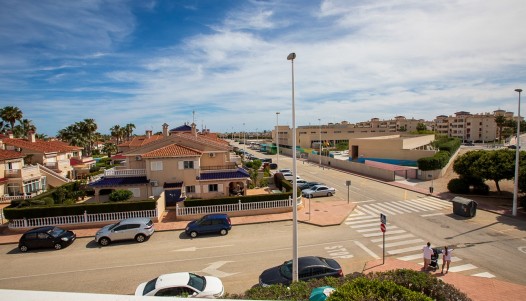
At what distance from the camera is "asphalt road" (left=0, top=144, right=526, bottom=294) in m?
15.0

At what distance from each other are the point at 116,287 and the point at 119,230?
244 inches

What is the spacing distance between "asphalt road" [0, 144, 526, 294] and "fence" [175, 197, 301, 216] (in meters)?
2.51

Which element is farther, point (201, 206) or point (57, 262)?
point (201, 206)

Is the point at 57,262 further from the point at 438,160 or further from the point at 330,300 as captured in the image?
the point at 438,160

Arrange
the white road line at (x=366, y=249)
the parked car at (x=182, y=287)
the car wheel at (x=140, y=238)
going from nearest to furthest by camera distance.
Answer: the parked car at (x=182, y=287) < the white road line at (x=366, y=249) < the car wheel at (x=140, y=238)

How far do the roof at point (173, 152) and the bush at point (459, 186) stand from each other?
27.7 metres

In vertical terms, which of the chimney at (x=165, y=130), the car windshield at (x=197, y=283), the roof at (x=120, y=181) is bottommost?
the car windshield at (x=197, y=283)

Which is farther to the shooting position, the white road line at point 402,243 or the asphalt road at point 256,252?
the white road line at point 402,243

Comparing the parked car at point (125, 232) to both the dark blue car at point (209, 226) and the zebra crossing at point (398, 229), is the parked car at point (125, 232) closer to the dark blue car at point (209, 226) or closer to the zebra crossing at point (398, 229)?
the dark blue car at point (209, 226)

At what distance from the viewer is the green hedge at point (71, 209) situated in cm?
2211

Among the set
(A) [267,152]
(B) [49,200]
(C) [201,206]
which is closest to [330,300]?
(C) [201,206]

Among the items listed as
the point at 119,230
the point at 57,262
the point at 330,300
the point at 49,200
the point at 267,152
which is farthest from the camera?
the point at 267,152

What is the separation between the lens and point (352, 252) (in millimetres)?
17484

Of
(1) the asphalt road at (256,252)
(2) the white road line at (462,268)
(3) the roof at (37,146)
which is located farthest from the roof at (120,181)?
(2) the white road line at (462,268)
